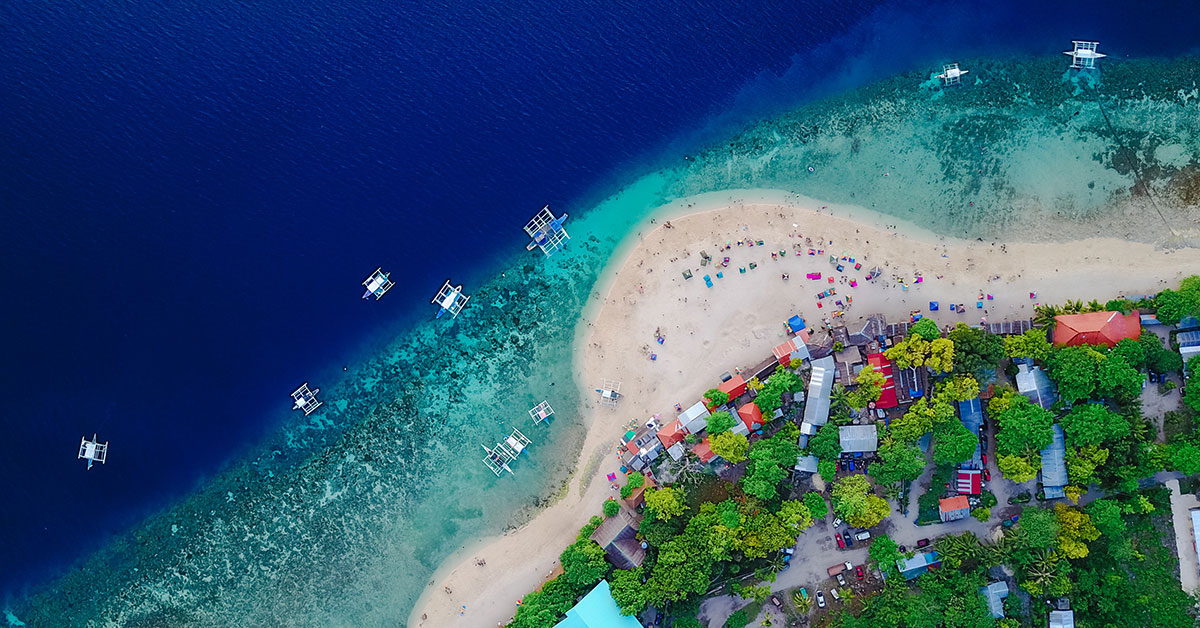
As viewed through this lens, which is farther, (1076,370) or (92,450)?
(92,450)

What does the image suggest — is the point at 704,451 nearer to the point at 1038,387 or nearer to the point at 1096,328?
the point at 1038,387

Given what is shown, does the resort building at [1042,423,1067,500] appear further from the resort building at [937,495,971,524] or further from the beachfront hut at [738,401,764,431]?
the beachfront hut at [738,401,764,431]

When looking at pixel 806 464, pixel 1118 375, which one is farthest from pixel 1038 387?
pixel 806 464

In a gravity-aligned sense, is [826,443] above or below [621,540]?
below

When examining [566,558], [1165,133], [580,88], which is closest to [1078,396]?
[1165,133]

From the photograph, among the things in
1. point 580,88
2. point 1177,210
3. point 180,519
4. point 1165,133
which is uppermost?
point 580,88

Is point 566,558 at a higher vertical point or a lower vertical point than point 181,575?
lower

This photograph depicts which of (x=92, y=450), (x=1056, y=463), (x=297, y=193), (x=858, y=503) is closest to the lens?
(x=858, y=503)

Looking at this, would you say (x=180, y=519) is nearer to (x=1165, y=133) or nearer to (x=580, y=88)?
(x=580, y=88)
